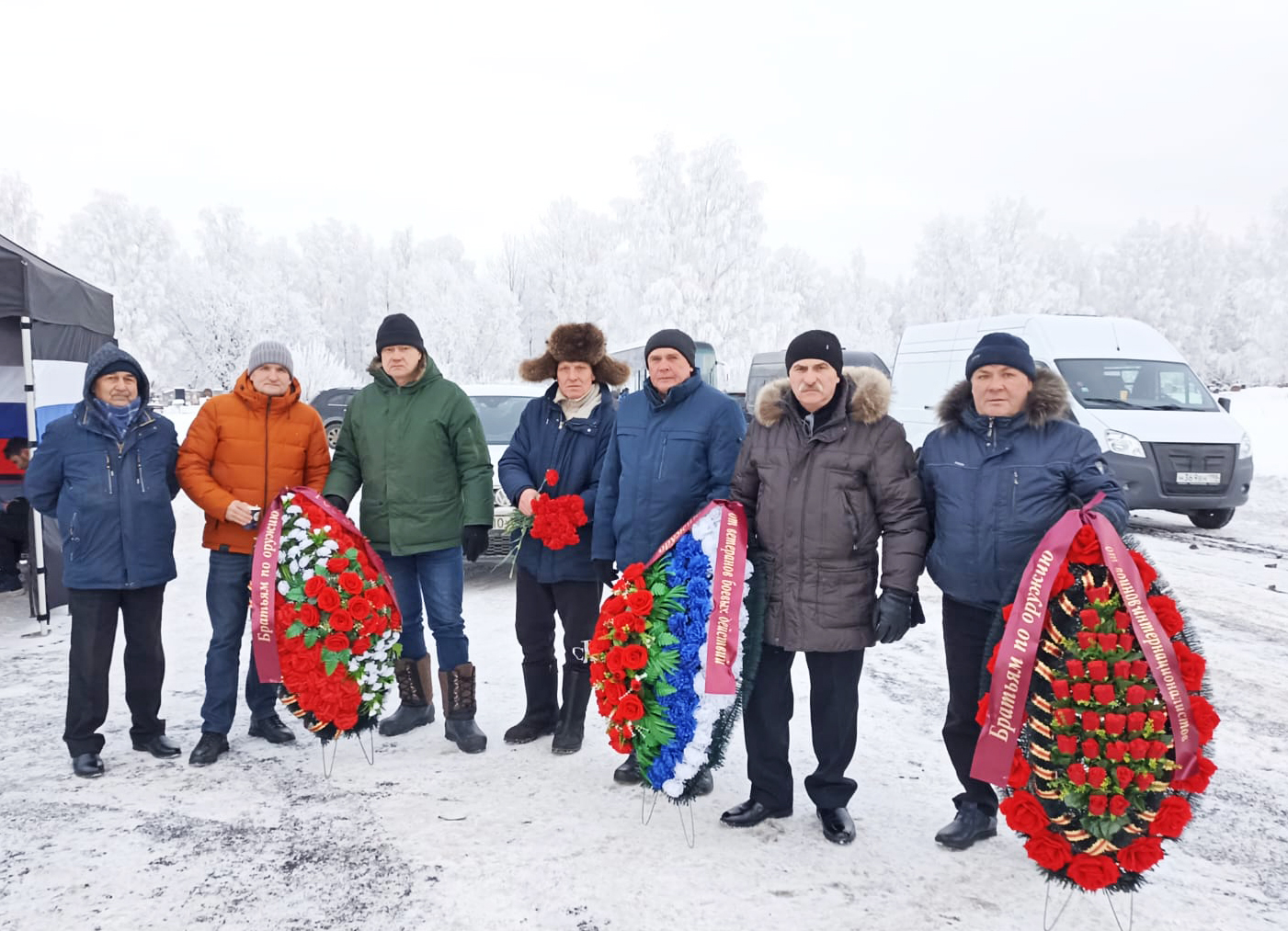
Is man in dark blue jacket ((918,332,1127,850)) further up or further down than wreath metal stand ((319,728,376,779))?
further up

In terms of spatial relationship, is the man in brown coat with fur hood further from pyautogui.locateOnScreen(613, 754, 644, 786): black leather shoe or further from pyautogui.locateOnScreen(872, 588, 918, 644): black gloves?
pyautogui.locateOnScreen(613, 754, 644, 786): black leather shoe

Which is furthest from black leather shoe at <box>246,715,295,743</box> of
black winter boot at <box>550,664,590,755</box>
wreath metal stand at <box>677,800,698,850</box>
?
wreath metal stand at <box>677,800,698,850</box>

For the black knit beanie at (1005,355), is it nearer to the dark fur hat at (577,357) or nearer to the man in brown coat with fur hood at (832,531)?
the man in brown coat with fur hood at (832,531)

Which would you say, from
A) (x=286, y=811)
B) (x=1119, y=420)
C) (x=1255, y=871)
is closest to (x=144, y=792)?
(x=286, y=811)

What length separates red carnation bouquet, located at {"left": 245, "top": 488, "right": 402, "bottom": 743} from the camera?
3.90m

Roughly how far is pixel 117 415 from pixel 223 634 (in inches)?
45.1

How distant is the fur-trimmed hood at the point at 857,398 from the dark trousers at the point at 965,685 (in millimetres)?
796

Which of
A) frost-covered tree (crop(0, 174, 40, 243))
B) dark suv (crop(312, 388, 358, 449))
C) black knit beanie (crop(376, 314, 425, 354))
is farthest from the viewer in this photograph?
frost-covered tree (crop(0, 174, 40, 243))

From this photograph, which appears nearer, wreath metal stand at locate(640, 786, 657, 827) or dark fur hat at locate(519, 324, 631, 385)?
wreath metal stand at locate(640, 786, 657, 827)

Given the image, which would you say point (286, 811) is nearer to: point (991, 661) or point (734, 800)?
point (734, 800)

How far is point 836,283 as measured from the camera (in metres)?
74.2

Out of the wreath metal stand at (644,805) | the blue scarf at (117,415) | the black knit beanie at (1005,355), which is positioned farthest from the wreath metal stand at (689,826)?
the blue scarf at (117,415)

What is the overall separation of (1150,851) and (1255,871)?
88cm

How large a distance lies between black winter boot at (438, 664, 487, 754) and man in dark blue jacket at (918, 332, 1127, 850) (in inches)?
87.5
